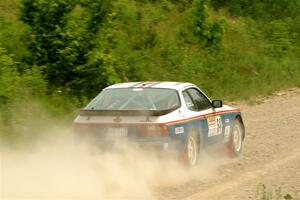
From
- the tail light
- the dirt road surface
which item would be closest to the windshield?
the tail light

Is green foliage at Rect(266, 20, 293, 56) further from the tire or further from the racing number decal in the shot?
the tire

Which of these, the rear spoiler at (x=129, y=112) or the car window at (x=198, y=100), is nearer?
the rear spoiler at (x=129, y=112)

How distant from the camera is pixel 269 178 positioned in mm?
10977

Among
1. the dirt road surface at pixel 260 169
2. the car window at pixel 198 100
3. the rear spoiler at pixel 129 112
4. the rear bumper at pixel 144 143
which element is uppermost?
the rear spoiler at pixel 129 112

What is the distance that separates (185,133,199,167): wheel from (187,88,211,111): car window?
0.66m

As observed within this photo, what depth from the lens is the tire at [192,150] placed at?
10945 mm

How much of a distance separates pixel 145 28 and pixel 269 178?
42.0ft

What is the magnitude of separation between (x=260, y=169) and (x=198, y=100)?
1.51 metres

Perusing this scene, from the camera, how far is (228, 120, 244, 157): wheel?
13.1 m

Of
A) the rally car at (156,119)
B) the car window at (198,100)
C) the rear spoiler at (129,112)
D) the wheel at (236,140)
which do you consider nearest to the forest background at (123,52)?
the rally car at (156,119)

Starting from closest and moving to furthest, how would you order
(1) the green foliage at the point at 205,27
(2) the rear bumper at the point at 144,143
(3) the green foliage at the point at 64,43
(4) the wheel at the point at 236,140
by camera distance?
1. (2) the rear bumper at the point at 144,143
2. (4) the wheel at the point at 236,140
3. (3) the green foliage at the point at 64,43
4. (1) the green foliage at the point at 205,27

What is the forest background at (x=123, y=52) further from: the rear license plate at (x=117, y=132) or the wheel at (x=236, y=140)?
the wheel at (x=236, y=140)

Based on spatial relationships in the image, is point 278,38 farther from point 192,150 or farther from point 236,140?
point 192,150

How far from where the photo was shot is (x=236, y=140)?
13.5 m
